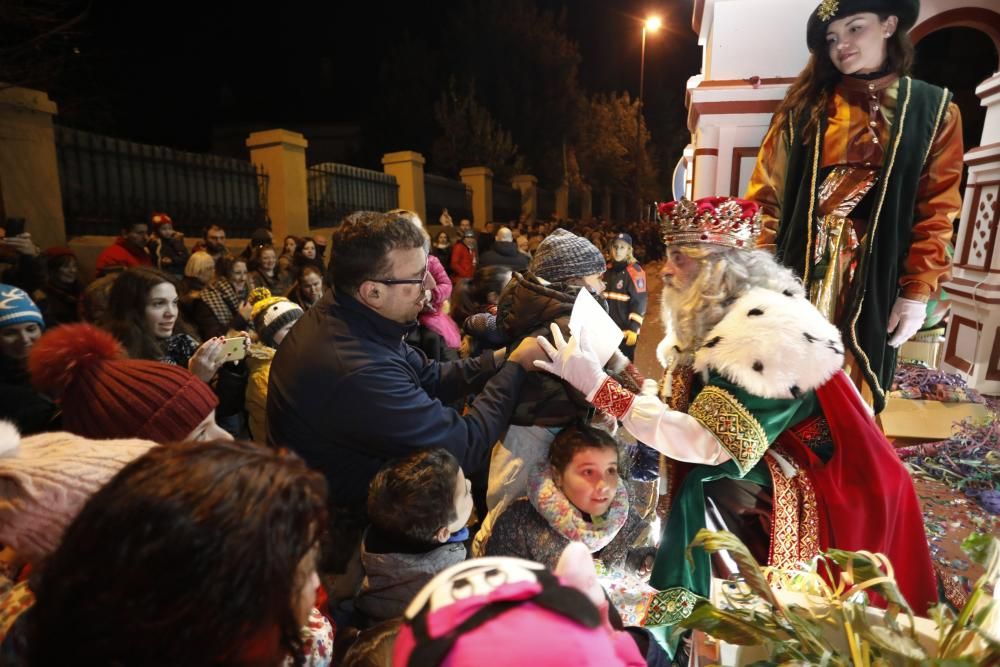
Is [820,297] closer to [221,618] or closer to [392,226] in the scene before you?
[392,226]

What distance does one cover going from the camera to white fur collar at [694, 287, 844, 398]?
156cm

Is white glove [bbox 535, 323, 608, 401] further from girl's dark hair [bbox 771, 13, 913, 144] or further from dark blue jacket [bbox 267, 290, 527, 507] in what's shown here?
girl's dark hair [bbox 771, 13, 913, 144]

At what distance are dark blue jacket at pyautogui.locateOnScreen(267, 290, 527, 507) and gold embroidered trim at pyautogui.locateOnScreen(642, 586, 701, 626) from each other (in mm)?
729

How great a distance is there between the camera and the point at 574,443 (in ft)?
6.72

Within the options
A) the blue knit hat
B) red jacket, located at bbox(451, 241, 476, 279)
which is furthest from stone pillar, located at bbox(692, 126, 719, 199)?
red jacket, located at bbox(451, 241, 476, 279)

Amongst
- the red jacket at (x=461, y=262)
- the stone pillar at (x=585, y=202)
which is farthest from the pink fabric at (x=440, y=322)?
the stone pillar at (x=585, y=202)

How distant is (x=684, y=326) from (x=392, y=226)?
41.4 inches

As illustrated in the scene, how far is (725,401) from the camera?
1641 mm

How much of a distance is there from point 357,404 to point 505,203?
21204 mm

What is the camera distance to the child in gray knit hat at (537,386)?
7.02ft

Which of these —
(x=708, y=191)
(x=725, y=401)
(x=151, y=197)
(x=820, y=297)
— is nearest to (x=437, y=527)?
(x=725, y=401)

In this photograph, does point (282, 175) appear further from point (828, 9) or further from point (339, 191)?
point (828, 9)

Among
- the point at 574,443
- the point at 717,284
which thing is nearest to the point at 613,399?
the point at 574,443

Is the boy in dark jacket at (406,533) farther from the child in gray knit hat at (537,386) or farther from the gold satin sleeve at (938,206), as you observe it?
the gold satin sleeve at (938,206)
